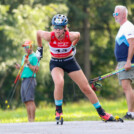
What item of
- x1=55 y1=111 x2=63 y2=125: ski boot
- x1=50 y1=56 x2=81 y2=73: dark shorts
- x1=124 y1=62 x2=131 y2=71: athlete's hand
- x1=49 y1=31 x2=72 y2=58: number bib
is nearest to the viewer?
x1=55 y1=111 x2=63 y2=125: ski boot

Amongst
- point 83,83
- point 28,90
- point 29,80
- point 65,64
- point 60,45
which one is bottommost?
point 28,90

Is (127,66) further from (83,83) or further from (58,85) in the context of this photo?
(58,85)

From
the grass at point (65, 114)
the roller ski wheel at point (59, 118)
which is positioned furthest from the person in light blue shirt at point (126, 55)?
the roller ski wheel at point (59, 118)

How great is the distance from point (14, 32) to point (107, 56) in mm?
11732

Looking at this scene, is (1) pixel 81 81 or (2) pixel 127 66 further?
(2) pixel 127 66

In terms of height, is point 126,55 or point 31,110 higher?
point 126,55

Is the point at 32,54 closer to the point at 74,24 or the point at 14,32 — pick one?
the point at 14,32

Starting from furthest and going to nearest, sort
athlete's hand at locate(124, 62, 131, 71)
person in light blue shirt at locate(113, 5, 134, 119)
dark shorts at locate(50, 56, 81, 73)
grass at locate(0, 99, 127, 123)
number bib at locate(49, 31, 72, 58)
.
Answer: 1. grass at locate(0, 99, 127, 123)
2. person in light blue shirt at locate(113, 5, 134, 119)
3. athlete's hand at locate(124, 62, 131, 71)
4. dark shorts at locate(50, 56, 81, 73)
5. number bib at locate(49, 31, 72, 58)

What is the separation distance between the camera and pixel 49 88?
1101 inches

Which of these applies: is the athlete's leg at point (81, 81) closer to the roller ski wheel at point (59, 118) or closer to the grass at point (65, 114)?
the roller ski wheel at point (59, 118)

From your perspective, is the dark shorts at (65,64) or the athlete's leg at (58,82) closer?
the athlete's leg at (58,82)

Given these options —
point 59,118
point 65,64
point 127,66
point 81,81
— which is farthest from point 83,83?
point 127,66

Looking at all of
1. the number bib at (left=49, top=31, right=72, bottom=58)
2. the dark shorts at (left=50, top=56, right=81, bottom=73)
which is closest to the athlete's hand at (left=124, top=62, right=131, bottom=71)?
the dark shorts at (left=50, top=56, right=81, bottom=73)

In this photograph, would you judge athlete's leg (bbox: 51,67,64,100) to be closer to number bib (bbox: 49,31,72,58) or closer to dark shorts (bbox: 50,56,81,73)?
dark shorts (bbox: 50,56,81,73)
